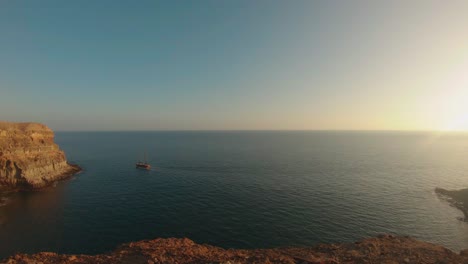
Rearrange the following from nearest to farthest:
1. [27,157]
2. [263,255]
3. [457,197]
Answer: [263,255]
[457,197]
[27,157]

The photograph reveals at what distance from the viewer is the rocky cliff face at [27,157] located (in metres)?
60.9

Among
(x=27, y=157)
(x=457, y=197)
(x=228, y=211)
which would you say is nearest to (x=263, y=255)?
(x=228, y=211)

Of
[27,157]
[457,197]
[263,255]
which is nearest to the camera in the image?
[263,255]

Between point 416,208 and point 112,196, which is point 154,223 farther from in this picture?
point 416,208

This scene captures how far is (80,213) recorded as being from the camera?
4678 cm

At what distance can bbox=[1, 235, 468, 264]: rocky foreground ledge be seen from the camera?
21.2 m

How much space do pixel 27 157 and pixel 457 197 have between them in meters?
119

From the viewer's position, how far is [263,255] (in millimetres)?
23625

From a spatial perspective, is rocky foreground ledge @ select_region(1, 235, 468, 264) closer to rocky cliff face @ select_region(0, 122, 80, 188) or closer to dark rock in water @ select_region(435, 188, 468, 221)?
dark rock in water @ select_region(435, 188, 468, 221)

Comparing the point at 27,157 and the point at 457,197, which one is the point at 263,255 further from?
the point at 27,157

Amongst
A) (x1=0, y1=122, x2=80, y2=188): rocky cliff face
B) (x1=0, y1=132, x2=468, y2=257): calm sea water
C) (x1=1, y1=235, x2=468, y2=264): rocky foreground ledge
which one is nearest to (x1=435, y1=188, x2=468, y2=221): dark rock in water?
(x1=0, y1=132, x2=468, y2=257): calm sea water

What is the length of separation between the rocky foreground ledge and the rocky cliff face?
54.8m

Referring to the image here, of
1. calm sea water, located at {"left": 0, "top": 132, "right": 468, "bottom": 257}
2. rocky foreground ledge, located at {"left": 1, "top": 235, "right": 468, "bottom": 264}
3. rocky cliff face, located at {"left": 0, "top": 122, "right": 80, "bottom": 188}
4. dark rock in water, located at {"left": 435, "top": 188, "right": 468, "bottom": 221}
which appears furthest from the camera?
rocky cliff face, located at {"left": 0, "top": 122, "right": 80, "bottom": 188}

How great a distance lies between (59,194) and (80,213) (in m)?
18.1
